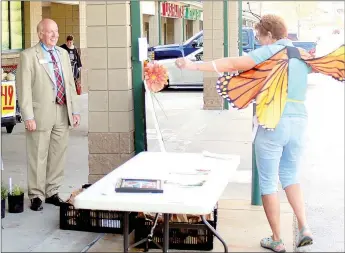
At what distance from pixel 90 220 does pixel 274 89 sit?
194 cm

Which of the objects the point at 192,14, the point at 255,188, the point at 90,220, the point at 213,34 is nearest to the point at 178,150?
the point at 255,188

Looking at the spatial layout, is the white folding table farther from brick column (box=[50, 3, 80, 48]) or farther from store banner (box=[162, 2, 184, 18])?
store banner (box=[162, 2, 184, 18])

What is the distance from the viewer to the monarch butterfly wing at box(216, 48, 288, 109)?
15.5ft

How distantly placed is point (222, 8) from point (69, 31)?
5294 millimetres

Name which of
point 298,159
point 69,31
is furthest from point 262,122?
point 69,31

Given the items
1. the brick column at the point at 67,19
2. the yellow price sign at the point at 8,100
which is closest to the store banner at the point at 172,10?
the brick column at the point at 67,19

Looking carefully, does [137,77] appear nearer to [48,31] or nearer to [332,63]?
[48,31]

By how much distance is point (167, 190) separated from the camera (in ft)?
13.8

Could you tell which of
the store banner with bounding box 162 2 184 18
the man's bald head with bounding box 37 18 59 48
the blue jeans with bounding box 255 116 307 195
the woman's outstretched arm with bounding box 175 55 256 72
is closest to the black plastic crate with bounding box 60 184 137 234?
the blue jeans with bounding box 255 116 307 195

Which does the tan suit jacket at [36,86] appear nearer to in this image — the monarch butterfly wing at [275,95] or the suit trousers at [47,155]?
the suit trousers at [47,155]

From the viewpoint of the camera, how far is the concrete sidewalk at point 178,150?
17.1 ft

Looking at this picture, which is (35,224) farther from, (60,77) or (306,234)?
(306,234)

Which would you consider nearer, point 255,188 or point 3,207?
point 3,207

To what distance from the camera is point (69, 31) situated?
17.5m
